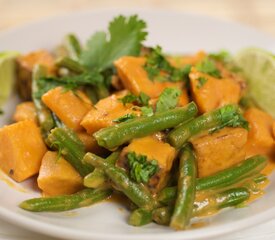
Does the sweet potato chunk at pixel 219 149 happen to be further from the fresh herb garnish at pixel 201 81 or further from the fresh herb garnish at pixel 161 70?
the fresh herb garnish at pixel 161 70

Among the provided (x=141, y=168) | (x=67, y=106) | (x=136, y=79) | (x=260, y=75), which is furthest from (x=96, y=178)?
(x=260, y=75)

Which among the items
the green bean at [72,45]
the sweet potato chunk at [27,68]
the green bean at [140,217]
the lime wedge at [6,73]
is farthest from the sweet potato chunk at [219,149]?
the lime wedge at [6,73]

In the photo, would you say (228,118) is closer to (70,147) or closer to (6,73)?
(70,147)

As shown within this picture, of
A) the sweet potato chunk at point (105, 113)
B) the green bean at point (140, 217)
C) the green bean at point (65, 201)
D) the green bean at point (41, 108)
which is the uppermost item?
the sweet potato chunk at point (105, 113)

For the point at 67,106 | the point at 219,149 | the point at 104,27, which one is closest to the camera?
the point at 219,149

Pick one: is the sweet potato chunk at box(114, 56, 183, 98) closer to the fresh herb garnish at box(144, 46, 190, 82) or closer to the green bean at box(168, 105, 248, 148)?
the fresh herb garnish at box(144, 46, 190, 82)
